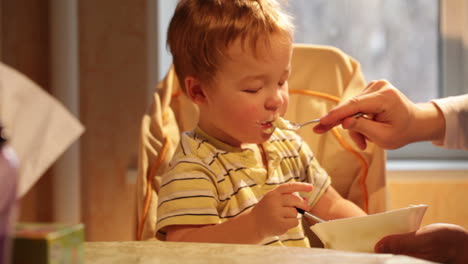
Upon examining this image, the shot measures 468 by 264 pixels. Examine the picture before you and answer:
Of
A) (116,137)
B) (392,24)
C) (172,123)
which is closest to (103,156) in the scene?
(116,137)

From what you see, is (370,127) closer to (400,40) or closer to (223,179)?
(223,179)

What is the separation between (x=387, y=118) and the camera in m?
1.24

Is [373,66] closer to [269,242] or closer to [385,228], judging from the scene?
[269,242]

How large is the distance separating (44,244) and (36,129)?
0.34 ft

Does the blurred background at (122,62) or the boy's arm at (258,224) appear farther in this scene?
the blurred background at (122,62)

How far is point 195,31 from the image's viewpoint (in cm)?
124

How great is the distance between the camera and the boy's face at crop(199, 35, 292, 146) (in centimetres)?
120

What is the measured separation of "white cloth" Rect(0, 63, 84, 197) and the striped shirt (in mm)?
659

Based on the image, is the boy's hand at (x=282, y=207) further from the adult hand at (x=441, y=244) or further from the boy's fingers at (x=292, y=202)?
the adult hand at (x=441, y=244)

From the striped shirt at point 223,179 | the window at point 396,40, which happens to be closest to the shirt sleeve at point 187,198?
the striped shirt at point 223,179

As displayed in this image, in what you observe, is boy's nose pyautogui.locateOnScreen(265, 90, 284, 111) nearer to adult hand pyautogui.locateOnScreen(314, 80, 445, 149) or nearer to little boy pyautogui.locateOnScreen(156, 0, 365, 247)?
little boy pyautogui.locateOnScreen(156, 0, 365, 247)

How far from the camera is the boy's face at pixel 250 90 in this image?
3.95 ft

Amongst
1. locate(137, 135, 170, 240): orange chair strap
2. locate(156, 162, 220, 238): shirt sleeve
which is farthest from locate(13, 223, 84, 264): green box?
locate(137, 135, 170, 240): orange chair strap

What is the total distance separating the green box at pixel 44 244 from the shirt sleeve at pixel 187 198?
65 cm
